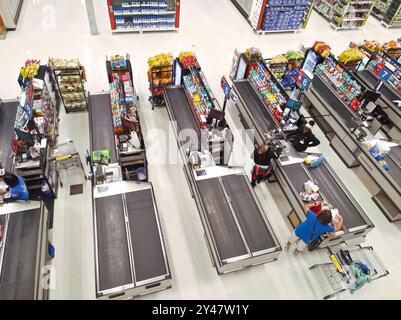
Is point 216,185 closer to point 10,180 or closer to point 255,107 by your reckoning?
point 255,107

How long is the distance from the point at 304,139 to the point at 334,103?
99.9 inches

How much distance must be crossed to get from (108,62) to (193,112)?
263cm

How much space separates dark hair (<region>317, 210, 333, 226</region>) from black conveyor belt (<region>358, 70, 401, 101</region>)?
243 inches

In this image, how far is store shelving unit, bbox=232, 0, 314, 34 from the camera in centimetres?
1197

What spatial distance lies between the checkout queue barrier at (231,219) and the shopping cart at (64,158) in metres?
2.45

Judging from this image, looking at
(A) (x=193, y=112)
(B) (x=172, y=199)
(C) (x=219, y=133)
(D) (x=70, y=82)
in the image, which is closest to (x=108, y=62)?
(D) (x=70, y=82)

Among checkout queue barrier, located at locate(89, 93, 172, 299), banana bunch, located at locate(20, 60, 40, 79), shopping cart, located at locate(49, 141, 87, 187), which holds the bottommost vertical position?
checkout queue barrier, located at locate(89, 93, 172, 299)

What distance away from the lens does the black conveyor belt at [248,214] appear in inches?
212

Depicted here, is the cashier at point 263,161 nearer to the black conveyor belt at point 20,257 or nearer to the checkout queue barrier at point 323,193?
the checkout queue barrier at point 323,193

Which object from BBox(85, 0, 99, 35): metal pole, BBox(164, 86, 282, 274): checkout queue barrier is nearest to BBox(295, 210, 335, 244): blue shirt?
BBox(164, 86, 282, 274): checkout queue barrier

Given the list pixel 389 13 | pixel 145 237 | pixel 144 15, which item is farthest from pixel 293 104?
pixel 389 13

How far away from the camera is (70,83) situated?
25.3ft

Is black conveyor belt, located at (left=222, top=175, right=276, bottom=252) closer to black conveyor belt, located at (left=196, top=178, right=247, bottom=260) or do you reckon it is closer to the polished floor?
black conveyor belt, located at (left=196, top=178, right=247, bottom=260)

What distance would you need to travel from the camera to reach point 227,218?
5641 millimetres
